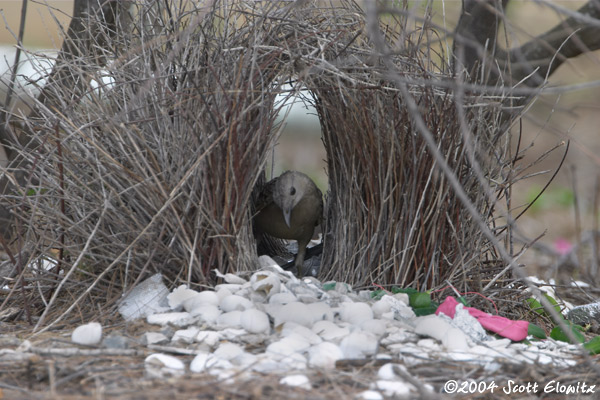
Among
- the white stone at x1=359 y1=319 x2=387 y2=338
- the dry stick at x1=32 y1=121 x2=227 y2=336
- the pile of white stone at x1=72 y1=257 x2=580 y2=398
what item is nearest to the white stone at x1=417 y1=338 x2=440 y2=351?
the pile of white stone at x1=72 y1=257 x2=580 y2=398

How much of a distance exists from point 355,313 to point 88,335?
1.01m

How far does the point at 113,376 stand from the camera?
7.14ft

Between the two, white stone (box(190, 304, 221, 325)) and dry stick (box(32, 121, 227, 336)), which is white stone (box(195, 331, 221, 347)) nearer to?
white stone (box(190, 304, 221, 325))

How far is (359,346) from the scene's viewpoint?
2363 mm

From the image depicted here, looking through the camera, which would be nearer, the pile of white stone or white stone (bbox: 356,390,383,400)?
white stone (bbox: 356,390,383,400)

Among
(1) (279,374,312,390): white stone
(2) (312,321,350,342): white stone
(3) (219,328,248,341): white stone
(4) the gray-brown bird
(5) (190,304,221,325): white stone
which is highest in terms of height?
(4) the gray-brown bird

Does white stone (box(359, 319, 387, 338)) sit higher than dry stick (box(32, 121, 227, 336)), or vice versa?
dry stick (box(32, 121, 227, 336))

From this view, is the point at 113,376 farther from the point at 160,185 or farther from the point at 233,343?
the point at 160,185

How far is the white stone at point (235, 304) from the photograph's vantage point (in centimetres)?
264

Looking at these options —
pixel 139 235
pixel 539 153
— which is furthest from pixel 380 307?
pixel 539 153

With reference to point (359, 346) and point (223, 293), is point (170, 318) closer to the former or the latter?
point (223, 293)

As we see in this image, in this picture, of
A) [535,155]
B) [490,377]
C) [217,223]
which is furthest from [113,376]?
[535,155]

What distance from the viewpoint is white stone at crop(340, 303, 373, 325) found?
2.60 metres

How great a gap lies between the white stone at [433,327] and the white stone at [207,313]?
790 millimetres
